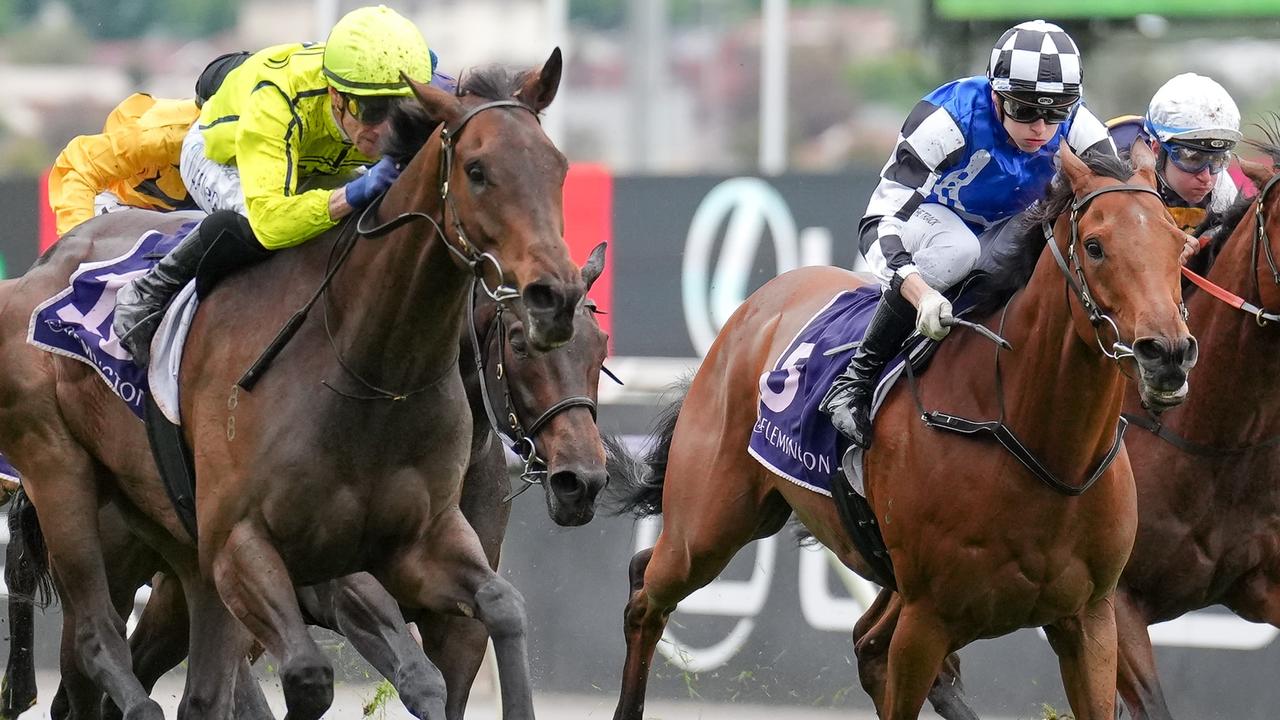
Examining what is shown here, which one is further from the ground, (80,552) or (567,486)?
(567,486)

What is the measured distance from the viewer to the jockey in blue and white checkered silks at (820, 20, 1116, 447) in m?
4.90

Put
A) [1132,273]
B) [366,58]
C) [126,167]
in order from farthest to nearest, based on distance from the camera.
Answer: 1. [126,167]
2. [366,58]
3. [1132,273]

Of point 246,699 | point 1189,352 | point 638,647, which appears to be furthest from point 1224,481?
point 246,699

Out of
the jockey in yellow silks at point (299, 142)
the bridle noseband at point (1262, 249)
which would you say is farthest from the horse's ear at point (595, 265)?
the bridle noseband at point (1262, 249)

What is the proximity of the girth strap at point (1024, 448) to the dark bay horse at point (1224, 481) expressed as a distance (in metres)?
0.72

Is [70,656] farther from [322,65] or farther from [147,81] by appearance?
[147,81]

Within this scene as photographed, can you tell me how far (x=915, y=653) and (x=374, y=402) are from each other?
5.00 ft

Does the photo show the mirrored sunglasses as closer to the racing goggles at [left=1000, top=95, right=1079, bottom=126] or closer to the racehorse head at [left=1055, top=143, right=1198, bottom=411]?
the racing goggles at [left=1000, top=95, right=1079, bottom=126]

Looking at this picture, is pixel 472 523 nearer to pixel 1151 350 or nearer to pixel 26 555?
pixel 26 555

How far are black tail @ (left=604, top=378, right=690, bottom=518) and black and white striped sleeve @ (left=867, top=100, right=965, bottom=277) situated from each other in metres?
1.80

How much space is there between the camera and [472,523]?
19.0 ft

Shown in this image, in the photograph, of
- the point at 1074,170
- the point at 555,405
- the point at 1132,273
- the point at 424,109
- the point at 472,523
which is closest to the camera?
the point at 1132,273

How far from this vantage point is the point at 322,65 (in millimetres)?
4871

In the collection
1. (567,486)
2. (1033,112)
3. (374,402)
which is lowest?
(567,486)
